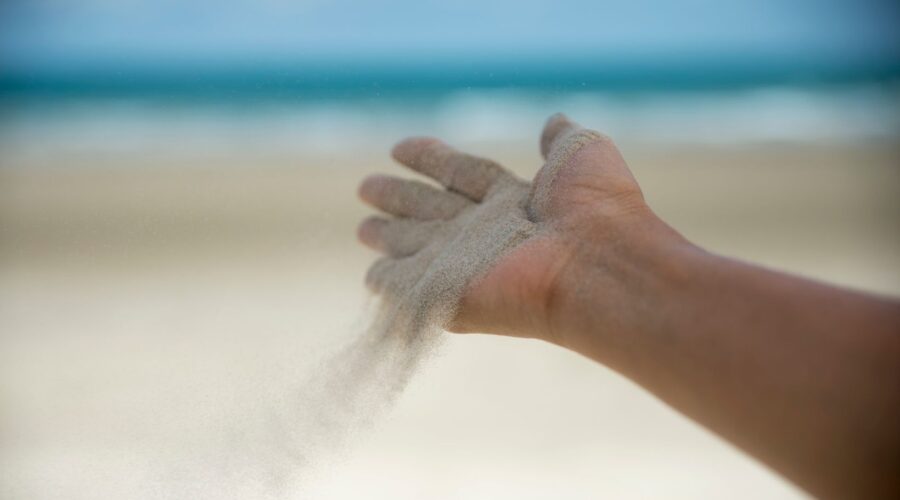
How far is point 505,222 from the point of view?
117 cm

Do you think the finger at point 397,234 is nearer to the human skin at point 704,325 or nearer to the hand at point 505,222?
the hand at point 505,222

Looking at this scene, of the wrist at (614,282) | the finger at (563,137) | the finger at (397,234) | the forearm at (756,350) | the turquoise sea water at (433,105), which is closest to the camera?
the forearm at (756,350)

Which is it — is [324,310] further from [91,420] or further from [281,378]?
[91,420]

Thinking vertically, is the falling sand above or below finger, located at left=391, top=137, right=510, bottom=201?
below

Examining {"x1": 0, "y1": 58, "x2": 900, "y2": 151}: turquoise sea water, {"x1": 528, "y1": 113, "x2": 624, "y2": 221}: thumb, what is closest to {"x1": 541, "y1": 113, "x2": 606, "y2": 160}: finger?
{"x1": 528, "y1": 113, "x2": 624, "y2": 221}: thumb

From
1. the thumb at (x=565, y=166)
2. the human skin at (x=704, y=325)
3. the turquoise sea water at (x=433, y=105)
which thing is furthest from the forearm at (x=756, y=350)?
the turquoise sea water at (x=433, y=105)

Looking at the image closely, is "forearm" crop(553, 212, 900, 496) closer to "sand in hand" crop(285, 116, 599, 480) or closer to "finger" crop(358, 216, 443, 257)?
"sand in hand" crop(285, 116, 599, 480)

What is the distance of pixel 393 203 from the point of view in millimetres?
1384

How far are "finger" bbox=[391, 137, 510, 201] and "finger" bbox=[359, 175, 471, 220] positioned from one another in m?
0.03

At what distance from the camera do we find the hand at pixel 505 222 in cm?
104

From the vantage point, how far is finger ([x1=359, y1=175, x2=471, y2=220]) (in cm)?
132

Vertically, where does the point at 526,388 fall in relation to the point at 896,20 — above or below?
below

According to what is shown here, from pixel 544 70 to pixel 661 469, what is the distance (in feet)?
20.1

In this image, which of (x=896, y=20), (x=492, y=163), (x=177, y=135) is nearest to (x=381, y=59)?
(x=177, y=135)
